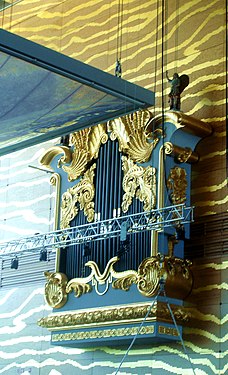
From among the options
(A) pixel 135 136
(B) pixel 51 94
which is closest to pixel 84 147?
(A) pixel 135 136

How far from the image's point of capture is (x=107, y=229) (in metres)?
12.1

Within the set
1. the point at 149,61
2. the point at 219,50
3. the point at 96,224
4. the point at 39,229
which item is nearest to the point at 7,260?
the point at 39,229

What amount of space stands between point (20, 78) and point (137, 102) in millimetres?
1509

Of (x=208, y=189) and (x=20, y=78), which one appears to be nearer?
(x=20, y=78)

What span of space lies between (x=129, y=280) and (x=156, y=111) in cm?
243

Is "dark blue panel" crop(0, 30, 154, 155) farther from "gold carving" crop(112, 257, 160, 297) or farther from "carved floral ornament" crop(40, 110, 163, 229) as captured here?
"gold carving" crop(112, 257, 160, 297)

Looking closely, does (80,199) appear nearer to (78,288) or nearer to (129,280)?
(78,288)

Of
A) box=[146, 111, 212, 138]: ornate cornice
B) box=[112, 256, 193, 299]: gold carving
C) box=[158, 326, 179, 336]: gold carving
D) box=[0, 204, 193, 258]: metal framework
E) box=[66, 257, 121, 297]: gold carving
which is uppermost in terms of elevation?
box=[146, 111, 212, 138]: ornate cornice

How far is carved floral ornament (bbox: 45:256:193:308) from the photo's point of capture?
1120cm

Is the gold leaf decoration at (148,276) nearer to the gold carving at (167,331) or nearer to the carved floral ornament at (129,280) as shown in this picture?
the carved floral ornament at (129,280)

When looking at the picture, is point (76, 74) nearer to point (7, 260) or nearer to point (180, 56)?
point (180, 56)

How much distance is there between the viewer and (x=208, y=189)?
38.0 feet

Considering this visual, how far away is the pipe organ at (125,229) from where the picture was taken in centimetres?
1127

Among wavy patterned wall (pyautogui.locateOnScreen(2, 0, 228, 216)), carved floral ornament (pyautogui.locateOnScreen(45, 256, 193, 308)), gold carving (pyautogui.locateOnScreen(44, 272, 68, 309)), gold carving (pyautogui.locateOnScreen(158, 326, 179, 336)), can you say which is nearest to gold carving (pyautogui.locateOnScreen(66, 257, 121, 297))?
carved floral ornament (pyautogui.locateOnScreen(45, 256, 193, 308))
